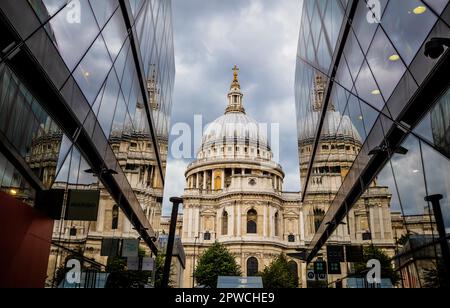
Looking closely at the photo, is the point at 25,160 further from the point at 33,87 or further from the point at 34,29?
the point at 34,29

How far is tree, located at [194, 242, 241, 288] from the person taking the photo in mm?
70062

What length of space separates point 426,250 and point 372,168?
16.3 feet

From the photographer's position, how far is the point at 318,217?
87.7 ft

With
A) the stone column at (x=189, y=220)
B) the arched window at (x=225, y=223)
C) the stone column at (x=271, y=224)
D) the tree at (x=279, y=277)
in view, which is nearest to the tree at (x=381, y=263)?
the tree at (x=279, y=277)

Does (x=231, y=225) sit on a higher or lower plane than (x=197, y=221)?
lower

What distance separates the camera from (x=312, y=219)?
94.8 ft

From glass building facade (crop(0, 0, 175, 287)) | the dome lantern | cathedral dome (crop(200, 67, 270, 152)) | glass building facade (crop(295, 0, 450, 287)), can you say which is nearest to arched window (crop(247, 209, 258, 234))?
cathedral dome (crop(200, 67, 270, 152))

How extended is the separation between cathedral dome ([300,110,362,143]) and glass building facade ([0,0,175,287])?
28.7 ft

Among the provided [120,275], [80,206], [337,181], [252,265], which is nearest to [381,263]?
[337,181]

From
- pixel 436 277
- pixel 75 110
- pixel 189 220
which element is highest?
pixel 189 220

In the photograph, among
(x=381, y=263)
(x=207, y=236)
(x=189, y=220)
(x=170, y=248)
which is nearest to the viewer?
(x=381, y=263)

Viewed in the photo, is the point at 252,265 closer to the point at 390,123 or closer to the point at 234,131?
the point at 234,131

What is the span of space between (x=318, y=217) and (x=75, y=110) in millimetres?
18885

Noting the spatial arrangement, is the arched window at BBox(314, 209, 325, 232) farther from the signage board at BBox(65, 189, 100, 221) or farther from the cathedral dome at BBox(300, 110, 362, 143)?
the signage board at BBox(65, 189, 100, 221)
